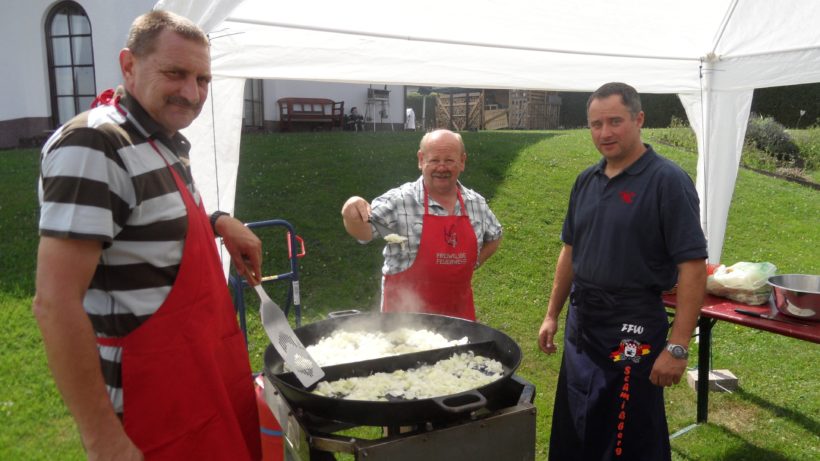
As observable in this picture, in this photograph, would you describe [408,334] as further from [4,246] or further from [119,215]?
[4,246]

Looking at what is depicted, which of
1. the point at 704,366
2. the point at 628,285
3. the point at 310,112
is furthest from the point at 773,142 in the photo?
the point at 628,285

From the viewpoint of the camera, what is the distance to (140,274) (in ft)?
4.66

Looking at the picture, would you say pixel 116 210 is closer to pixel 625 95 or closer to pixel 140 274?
pixel 140 274

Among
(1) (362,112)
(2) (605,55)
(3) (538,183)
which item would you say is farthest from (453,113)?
(2) (605,55)

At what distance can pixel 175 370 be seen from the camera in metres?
1.50

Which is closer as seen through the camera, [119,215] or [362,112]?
[119,215]

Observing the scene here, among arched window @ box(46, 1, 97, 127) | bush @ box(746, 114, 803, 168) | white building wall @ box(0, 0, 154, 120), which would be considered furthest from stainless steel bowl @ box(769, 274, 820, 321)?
bush @ box(746, 114, 803, 168)

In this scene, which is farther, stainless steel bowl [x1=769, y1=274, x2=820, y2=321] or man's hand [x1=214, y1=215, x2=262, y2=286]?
stainless steel bowl [x1=769, y1=274, x2=820, y2=321]

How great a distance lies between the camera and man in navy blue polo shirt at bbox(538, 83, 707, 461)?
2.30m

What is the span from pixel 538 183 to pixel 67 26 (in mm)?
8797

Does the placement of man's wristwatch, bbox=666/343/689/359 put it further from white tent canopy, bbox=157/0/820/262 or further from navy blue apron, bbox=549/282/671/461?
white tent canopy, bbox=157/0/820/262

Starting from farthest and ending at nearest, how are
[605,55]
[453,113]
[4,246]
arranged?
[453,113] < [4,246] < [605,55]

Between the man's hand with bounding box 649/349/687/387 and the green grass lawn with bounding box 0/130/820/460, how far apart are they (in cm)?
137

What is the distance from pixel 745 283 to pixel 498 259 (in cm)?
364
